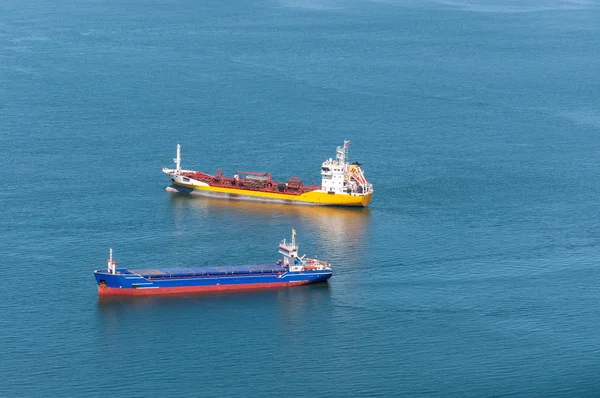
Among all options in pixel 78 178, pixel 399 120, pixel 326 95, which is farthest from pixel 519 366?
pixel 326 95

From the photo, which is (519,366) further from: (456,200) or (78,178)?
(78,178)

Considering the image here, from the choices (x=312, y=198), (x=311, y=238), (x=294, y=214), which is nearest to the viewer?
(x=311, y=238)

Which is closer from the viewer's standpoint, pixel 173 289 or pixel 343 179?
pixel 173 289

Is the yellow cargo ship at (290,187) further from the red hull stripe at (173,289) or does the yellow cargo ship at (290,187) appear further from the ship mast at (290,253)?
the red hull stripe at (173,289)

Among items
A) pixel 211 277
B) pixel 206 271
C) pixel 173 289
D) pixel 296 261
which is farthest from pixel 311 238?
pixel 173 289

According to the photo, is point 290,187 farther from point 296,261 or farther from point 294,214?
point 296,261

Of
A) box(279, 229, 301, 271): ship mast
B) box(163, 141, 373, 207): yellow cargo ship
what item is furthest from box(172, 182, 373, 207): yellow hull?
box(279, 229, 301, 271): ship mast

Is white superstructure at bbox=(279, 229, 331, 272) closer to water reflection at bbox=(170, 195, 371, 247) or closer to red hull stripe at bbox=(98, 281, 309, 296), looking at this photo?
red hull stripe at bbox=(98, 281, 309, 296)

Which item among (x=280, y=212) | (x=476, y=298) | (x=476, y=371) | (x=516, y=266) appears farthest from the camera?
(x=280, y=212)
